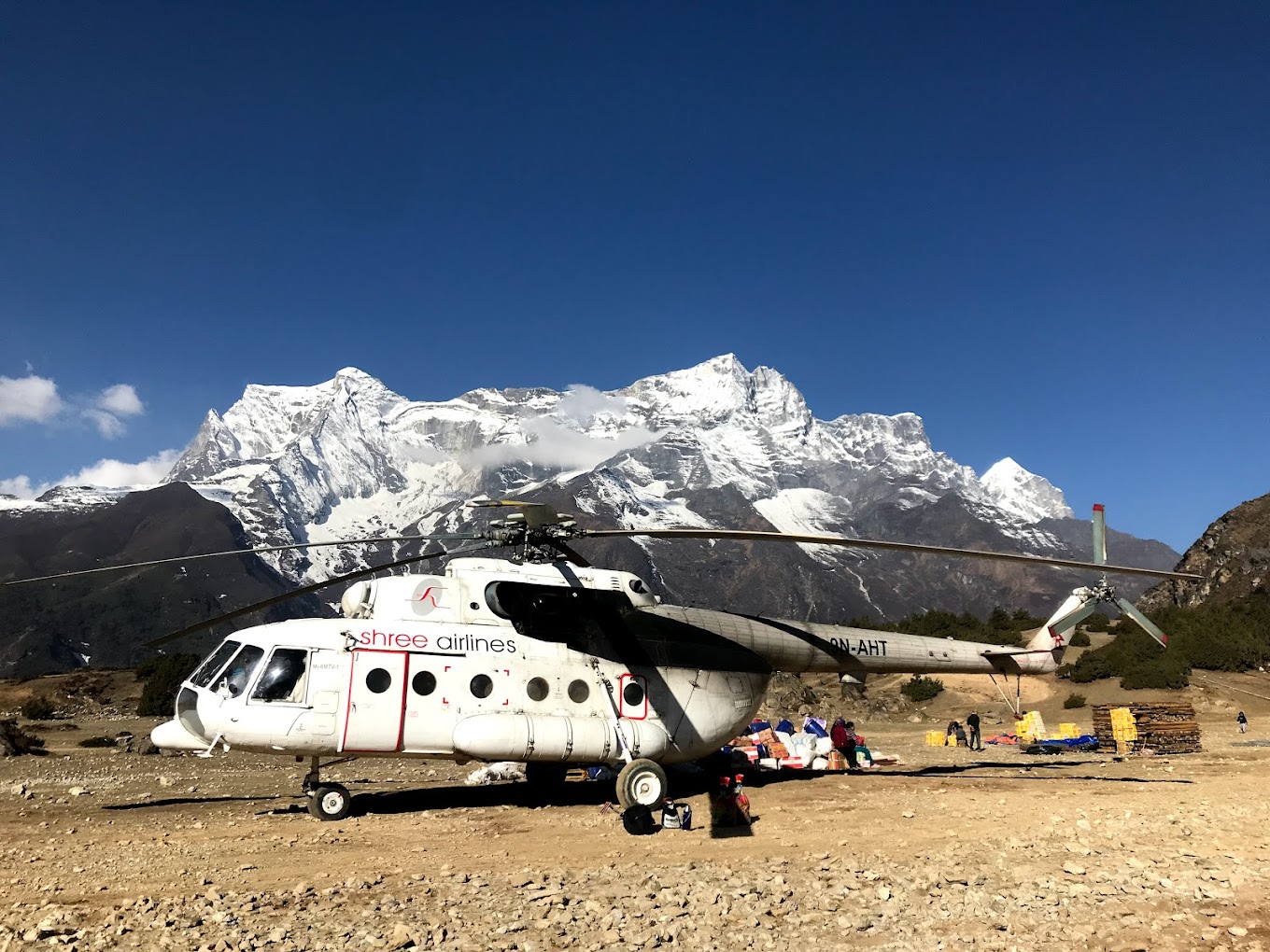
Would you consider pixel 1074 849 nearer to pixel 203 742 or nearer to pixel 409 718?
pixel 409 718

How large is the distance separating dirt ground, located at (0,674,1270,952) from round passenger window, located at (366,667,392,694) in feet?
6.10

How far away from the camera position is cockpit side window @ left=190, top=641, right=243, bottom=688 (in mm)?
12562

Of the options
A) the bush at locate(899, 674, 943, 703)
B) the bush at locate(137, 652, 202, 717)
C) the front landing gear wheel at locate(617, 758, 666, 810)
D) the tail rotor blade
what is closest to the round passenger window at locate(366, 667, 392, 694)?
the front landing gear wheel at locate(617, 758, 666, 810)

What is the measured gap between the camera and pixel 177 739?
12430mm

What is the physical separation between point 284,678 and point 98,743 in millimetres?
15637

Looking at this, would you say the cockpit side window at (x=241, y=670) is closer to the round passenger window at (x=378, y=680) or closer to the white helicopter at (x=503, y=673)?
the white helicopter at (x=503, y=673)

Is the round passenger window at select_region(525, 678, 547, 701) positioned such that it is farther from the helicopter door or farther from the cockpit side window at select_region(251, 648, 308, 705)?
the cockpit side window at select_region(251, 648, 308, 705)

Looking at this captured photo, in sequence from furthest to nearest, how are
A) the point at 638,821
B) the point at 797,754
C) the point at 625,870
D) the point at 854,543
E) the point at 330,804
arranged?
the point at 797,754
the point at 330,804
the point at 638,821
the point at 854,543
the point at 625,870

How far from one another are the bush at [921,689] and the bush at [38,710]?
142 ft

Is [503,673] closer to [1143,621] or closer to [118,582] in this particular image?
[1143,621]

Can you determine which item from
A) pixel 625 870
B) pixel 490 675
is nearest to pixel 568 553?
pixel 490 675

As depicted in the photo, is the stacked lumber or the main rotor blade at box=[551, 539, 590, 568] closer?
the main rotor blade at box=[551, 539, 590, 568]

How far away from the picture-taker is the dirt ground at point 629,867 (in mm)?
6840

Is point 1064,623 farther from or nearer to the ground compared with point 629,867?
farther from the ground
